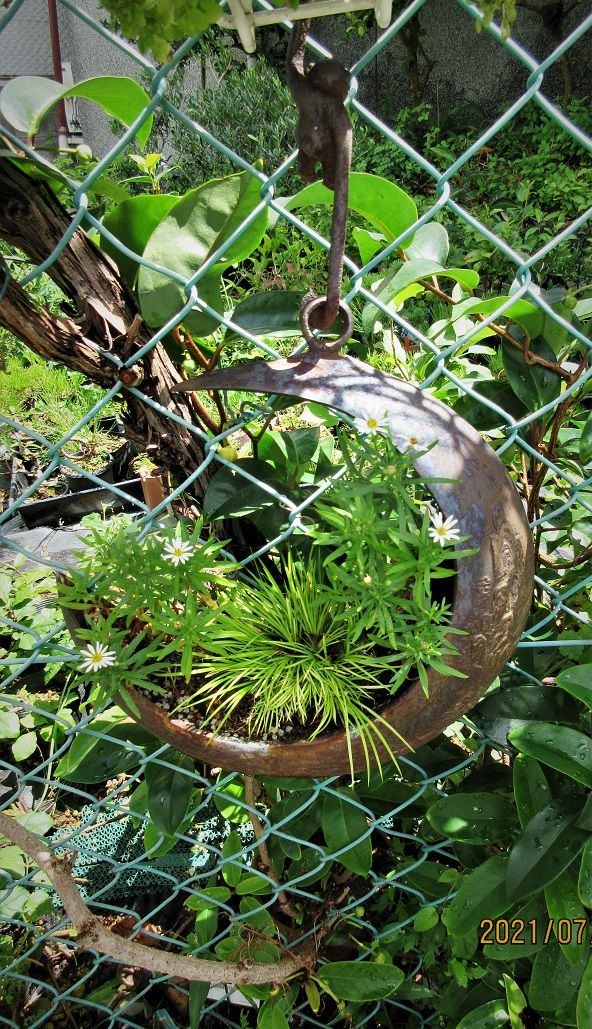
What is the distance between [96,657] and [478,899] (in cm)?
64

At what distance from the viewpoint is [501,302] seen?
88cm

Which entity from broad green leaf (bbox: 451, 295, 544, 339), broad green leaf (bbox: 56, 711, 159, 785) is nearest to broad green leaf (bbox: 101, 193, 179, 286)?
broad green leaf (bbox: 451, 295, 544, 339)

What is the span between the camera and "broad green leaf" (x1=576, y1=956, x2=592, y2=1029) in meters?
0.93

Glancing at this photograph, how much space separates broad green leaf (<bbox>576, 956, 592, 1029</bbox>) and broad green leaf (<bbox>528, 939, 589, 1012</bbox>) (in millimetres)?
25

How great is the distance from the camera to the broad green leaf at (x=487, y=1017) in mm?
1070

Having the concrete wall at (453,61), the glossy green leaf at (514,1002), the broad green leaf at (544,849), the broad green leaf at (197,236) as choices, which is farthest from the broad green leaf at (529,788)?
the concrete wall at (453,61)

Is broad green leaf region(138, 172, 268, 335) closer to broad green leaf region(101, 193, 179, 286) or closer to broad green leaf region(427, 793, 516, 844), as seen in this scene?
broad green leaf region(101, 193, 179, 286)

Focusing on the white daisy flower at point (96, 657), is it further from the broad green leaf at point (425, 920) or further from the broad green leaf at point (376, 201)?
the broad green leaf at point (425, 920)

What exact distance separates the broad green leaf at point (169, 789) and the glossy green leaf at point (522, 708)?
1.39ft

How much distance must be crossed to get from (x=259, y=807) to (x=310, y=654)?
0.57m

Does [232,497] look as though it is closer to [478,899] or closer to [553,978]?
[478,899]

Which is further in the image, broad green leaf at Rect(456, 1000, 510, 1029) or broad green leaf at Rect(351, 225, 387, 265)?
broad green leaf at Rect(456, 1000, 510, 1029)

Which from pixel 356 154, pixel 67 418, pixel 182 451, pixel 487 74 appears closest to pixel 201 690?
pixel 182 451

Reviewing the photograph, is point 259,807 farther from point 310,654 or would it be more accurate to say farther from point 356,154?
point 356,154
